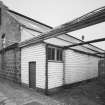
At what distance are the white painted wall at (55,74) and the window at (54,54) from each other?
45 centimetres

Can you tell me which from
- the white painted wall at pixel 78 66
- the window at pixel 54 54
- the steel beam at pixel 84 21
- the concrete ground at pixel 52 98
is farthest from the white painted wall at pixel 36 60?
the white painted wall at pixel 78 66

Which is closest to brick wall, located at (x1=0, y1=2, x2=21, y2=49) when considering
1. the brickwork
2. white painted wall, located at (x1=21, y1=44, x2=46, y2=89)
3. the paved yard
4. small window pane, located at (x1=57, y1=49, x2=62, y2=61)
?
the brickwork

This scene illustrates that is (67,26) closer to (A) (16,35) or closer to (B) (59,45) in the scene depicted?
(B) (59,45)

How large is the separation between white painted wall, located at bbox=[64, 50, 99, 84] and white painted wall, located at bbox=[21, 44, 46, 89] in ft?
9.03

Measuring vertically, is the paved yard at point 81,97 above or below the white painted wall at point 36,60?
below

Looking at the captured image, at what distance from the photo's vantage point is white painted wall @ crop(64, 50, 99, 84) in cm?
1014

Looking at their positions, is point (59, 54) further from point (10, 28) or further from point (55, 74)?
point (10, 28)

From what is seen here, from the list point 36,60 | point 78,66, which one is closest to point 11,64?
point 36,60

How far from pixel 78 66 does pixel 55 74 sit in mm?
3869

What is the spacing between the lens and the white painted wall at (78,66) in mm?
10141

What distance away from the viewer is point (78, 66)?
11.4 metres

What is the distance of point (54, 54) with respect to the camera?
901 centimetres

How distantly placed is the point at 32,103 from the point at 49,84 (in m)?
2.18

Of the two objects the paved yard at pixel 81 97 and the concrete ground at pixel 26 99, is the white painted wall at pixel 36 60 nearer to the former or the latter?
the concrete ground at pixel 26 99
